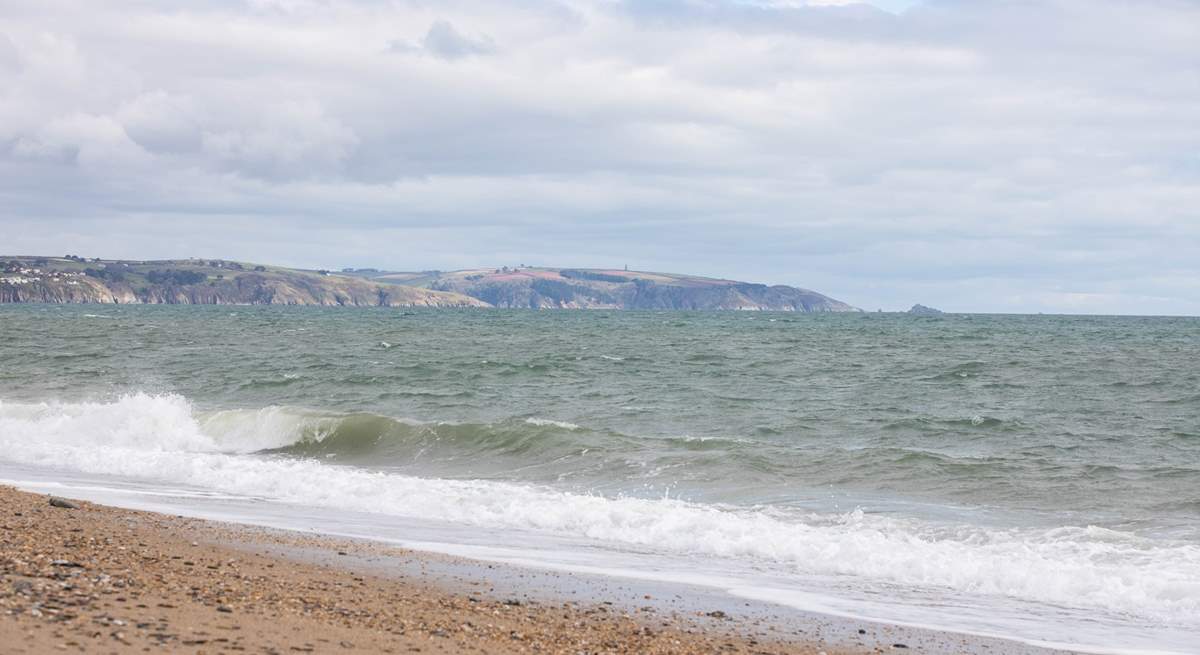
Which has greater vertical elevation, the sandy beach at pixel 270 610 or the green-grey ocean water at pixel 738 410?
the green-grey ocean water at pixel 738 410

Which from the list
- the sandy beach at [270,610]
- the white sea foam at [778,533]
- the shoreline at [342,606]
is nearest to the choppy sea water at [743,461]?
the white sea foam at [778,533]

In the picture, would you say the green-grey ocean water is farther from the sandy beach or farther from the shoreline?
the sandy beach

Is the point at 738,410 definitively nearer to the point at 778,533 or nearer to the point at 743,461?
the point at 743,461

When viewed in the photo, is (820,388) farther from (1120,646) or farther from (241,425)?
(1120,646)

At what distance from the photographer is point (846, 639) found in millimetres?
9414

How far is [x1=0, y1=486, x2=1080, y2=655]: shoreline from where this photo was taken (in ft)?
24.9

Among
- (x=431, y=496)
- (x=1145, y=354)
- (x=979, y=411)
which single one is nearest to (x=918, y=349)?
(x=1145, y=354)

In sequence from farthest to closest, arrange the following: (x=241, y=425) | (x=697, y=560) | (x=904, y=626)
Result: (x=241, y=425), (x=697, y=560), (x=904, y=626)

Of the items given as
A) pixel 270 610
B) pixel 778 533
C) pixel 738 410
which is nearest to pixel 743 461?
pixel 778 533

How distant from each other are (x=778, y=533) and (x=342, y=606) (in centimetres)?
737

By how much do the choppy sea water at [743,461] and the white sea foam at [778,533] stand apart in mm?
54

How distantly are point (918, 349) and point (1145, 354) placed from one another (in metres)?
11.7

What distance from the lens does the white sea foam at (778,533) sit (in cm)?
1241

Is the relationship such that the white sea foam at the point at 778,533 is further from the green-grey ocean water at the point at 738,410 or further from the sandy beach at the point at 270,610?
the sandy beach at the point at 270,610
